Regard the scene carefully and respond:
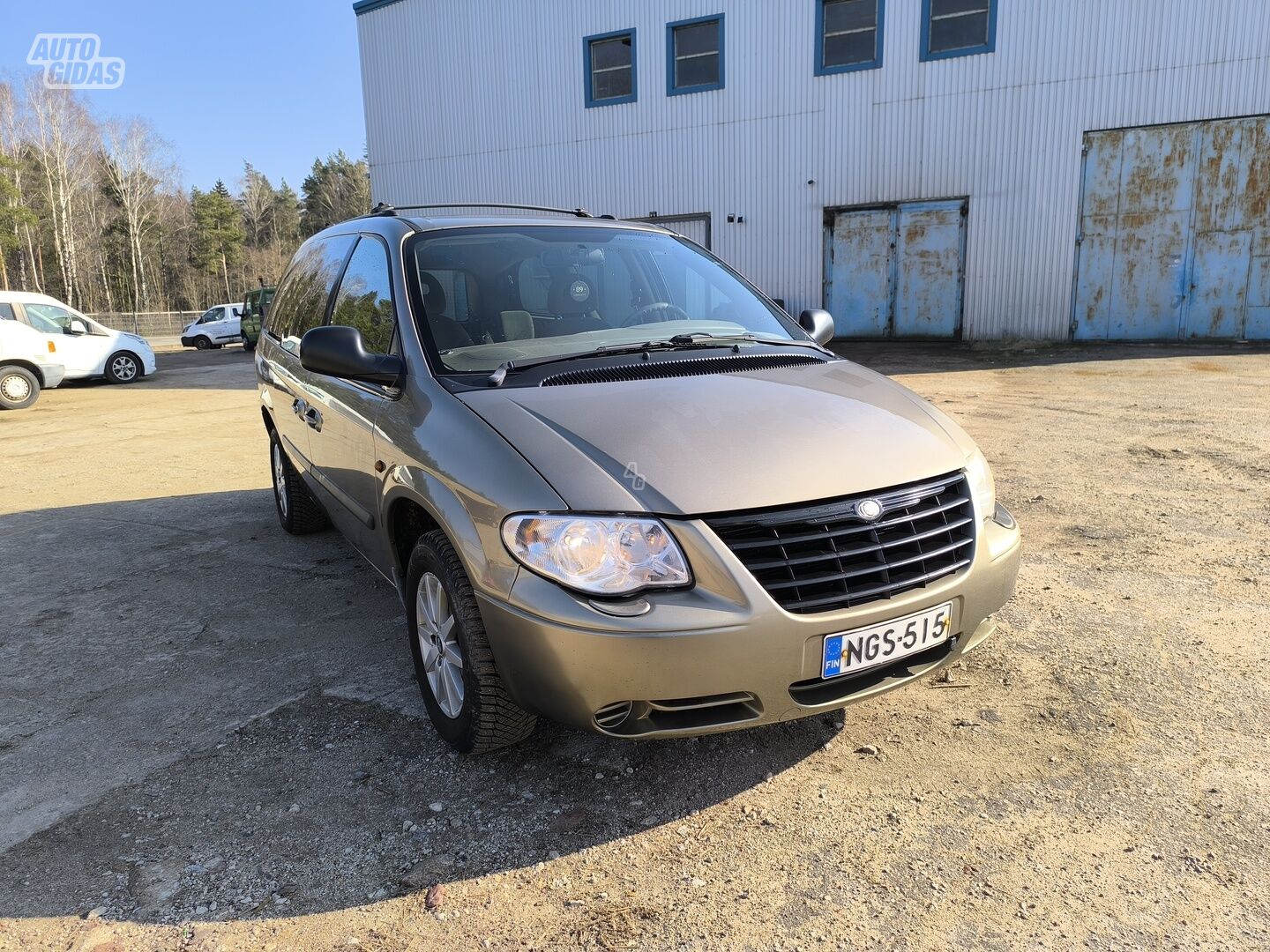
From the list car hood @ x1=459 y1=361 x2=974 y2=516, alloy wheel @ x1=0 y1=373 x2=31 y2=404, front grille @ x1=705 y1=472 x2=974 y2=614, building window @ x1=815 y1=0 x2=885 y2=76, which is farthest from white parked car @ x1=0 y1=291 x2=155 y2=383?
front grille @ x1=705 y1=472 x2=974 y2=614

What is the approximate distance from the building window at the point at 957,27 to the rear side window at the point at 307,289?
14.9 m

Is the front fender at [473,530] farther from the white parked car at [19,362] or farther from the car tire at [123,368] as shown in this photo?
the car tire at [123,368]

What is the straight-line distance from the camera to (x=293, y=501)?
520 cm

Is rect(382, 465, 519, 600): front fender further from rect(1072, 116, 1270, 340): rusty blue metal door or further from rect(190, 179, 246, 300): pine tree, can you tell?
rect(190, 179, 246, 300): pine tree

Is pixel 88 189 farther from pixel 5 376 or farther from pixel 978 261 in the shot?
pixel 978 261

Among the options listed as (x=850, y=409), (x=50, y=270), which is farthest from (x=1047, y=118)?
(x=50, y=270)

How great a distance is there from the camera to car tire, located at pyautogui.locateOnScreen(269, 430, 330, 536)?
5.10 meters

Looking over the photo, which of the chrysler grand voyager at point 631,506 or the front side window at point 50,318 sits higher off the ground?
the front side window at point 50,318

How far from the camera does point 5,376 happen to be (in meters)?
13.4

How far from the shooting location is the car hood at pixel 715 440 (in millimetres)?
2262

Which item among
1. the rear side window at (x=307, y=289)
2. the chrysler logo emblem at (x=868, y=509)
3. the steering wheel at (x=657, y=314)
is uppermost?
the rear side window at (x=307, y=289)

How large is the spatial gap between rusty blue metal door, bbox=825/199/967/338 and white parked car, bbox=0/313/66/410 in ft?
47.6

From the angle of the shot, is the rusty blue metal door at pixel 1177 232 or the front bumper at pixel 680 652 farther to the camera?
the rusty blue metal door at pixel 1177 232

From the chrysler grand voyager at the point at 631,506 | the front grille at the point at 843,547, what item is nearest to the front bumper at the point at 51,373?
the chrysler grand voyager at the point at 631,506
